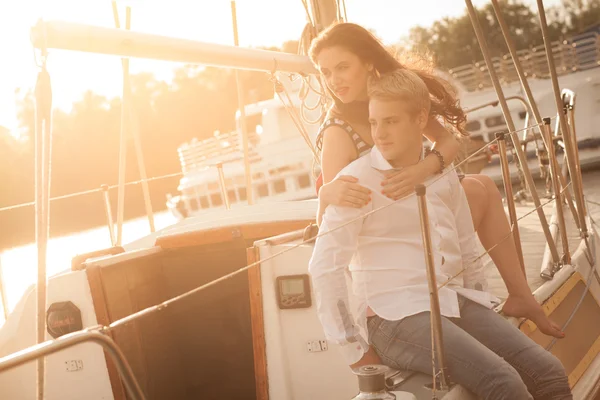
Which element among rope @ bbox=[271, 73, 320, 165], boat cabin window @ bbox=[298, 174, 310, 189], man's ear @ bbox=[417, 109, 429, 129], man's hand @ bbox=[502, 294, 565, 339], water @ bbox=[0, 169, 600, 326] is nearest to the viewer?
man's ear @ bbox=[417, 109, 429, 129]

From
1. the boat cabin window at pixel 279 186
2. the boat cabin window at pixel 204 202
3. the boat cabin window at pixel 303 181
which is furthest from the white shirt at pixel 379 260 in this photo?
the boat cabin window at pixel 204 202

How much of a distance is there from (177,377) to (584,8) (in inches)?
2734

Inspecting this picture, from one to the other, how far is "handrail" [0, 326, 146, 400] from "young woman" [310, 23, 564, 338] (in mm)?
874

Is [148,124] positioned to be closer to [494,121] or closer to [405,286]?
[494,121]

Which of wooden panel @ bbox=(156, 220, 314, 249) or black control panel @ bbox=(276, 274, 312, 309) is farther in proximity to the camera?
wooden panel @ bbox=(156, 220, 314, 249)

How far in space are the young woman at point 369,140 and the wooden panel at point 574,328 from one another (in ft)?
1.43

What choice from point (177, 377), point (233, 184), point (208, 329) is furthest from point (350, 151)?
point (233, 184)

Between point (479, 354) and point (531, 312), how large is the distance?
875 millimetres

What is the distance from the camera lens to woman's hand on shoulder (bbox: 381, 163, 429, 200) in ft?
7.48

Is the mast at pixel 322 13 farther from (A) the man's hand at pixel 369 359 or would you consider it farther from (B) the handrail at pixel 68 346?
(B) the handrail at pixel 68 346

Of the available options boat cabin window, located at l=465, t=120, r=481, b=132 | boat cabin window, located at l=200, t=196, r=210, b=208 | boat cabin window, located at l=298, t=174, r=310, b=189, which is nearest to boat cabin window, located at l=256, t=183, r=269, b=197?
boat cabin window, located at l=298, t=174, r=310, b=189

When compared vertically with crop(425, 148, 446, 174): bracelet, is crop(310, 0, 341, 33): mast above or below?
above

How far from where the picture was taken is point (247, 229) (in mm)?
3623

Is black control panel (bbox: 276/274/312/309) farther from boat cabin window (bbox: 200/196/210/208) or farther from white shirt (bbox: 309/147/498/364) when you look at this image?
boat cabin window (bbox: 200/196/210/208)
